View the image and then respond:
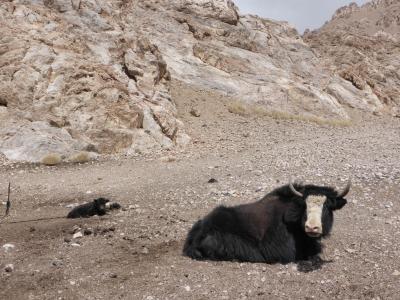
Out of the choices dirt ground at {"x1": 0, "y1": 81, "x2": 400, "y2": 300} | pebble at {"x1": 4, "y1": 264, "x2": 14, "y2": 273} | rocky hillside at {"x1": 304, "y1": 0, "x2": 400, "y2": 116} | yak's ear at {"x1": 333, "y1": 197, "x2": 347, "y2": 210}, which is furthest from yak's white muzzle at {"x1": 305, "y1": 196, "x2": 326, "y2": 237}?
rocky hillside at {"x1": 304, "y1": 0, "x2": 400, "y2": 116}

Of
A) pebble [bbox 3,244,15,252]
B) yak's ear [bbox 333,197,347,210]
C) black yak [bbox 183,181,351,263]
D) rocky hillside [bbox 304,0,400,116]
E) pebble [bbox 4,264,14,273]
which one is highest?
rocky hillside [bbox 304,0,400,116]

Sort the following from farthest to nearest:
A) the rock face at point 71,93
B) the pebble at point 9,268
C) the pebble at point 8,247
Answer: the rock face at point 71,93, the pebble at point 8,247, the pebble at point 9,268

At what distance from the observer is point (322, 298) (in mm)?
Answer: 4934

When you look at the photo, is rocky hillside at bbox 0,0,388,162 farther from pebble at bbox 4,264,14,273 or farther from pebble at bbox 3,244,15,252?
pebble at bbox 4,264,14,273

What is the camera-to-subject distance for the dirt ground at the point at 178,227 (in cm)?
516

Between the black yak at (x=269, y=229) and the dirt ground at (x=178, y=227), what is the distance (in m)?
0.20

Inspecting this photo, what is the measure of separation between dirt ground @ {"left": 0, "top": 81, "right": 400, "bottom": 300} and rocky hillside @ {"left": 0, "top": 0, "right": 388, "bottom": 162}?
5.08 ft

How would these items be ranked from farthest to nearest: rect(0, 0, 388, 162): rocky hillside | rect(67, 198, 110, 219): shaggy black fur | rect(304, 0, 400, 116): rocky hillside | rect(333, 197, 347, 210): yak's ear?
1. rect(304, 0, 400, 116): rocky hillside
2. rect(0, 0, 388, 162): rocky hillside
3. rect(67, 198, 110, 219): shaggy black fur
4. rect(333, 197, 347, 210): yak's ear

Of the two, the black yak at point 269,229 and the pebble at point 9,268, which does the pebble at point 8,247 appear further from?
the black yak at point 269,229

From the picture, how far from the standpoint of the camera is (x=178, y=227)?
717cm

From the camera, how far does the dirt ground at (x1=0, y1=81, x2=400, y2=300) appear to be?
5156mm

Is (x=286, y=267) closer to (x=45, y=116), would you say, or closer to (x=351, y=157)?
(x=351, y=157)

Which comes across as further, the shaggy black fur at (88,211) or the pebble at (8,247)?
the shaggy black fur at (88,211)

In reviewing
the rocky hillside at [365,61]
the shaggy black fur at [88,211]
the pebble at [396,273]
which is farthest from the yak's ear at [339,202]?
the rocky hillside at [365,61]
